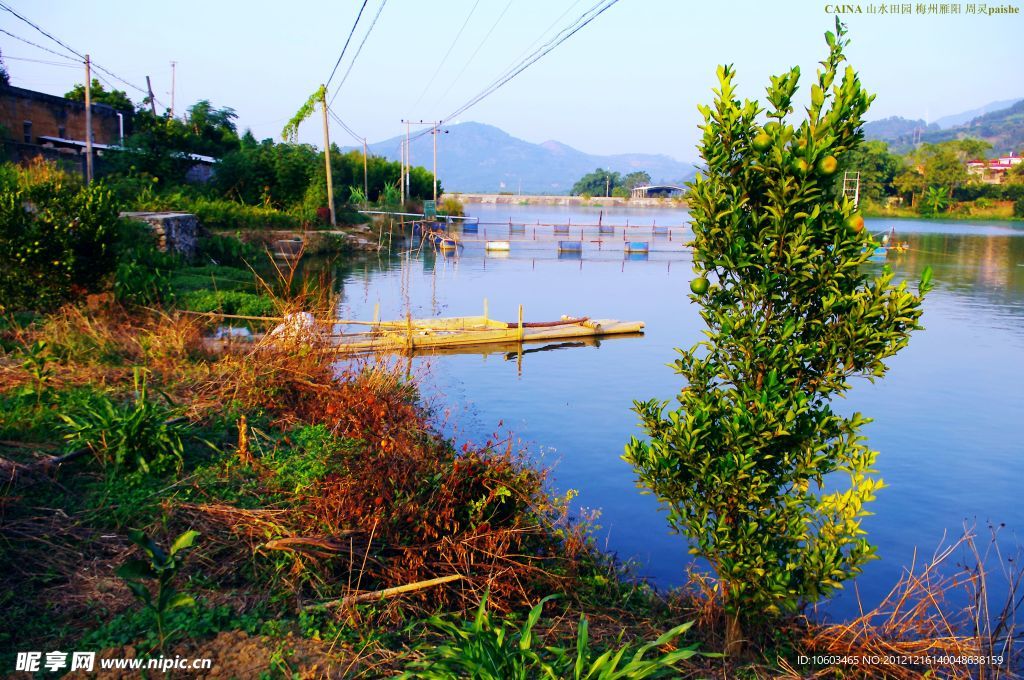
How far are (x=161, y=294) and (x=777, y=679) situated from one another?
12468mm

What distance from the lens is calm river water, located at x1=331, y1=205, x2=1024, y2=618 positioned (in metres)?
Result: 9.91

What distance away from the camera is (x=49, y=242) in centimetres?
1126

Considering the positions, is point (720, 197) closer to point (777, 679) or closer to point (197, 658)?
point (777, 679)

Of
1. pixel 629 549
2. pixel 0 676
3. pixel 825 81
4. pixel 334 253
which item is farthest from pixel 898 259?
pixel 0 676

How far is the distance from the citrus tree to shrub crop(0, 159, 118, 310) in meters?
10.1

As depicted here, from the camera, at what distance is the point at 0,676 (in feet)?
13.0

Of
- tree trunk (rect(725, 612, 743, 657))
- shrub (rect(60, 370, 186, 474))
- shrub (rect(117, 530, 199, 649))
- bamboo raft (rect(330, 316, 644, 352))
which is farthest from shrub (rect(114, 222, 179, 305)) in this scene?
tree trunk (rect(725, 612, 743, 657))

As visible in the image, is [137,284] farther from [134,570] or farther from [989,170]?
[989,170]

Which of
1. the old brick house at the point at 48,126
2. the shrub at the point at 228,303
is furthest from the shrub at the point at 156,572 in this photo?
the old brick house at the point at 48,126

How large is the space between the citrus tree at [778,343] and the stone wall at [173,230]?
20.3 m

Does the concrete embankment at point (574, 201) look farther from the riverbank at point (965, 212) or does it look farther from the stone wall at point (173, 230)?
the stone wall at point (173, 230)

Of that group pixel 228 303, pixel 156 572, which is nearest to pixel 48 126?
pixel 228 303

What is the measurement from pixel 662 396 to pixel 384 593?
37.7 ft

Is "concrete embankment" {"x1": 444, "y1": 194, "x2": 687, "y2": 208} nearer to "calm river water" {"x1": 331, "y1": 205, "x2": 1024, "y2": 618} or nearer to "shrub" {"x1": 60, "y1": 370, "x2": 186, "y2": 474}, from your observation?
"calm river water" {"x1": 331, "y1": 205, "x2": 1024, "y2": 618}
